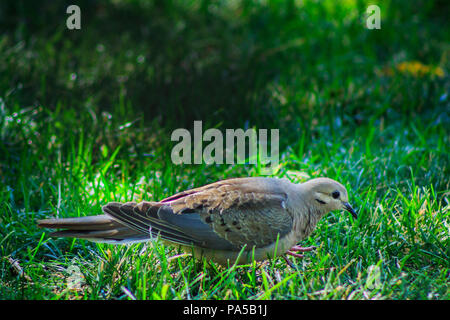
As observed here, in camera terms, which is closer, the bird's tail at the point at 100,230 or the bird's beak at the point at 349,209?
the bird's tail at the point at 100,230

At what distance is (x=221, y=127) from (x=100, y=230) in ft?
6.20

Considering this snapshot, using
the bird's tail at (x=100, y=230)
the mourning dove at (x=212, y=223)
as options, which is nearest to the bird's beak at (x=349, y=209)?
the mourning dove at (x=212, y=223)

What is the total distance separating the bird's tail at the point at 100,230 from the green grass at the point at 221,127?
124mm

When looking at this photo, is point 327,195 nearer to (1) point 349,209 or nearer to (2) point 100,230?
(1) point 349,209

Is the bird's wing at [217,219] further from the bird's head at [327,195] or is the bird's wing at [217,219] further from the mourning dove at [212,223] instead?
the bird's head at [327,195]

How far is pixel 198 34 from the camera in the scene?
670 cm

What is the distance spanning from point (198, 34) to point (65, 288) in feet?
14.4

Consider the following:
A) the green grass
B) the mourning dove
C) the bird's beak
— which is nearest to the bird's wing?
the mourning dove

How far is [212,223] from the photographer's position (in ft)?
9.91

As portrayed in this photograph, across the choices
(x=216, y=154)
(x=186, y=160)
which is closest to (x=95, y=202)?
(x=186, y=160)

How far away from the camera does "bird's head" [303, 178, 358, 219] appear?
3.19 m

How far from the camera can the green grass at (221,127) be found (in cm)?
302

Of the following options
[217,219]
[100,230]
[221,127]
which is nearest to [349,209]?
[217,219]
